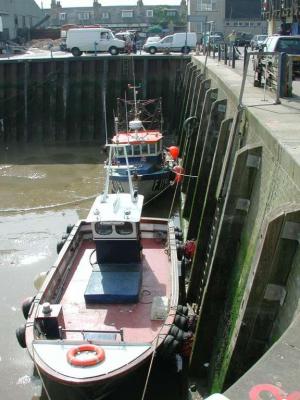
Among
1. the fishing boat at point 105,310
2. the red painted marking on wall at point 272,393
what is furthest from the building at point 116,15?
the red painted marking on wall at point 272,393

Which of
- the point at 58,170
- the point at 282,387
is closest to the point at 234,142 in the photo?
the point at 282,387

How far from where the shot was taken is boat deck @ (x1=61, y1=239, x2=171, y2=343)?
9406mm

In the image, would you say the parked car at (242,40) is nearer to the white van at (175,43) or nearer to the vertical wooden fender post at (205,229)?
the white van at (175,43)

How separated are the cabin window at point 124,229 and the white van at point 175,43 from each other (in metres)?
30.3

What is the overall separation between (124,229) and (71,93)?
73.9 ft

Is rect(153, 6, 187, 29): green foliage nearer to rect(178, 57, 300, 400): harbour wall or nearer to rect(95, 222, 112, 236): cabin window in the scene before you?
rect(178, 57, 300, 400): harbour wall

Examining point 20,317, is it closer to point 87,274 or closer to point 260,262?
point 87,274

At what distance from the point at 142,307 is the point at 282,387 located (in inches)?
264

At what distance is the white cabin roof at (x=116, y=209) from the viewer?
10.4m

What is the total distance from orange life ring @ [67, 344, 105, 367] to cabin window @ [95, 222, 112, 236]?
2.83 m

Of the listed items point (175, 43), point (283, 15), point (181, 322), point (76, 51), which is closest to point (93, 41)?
point (76, 51)

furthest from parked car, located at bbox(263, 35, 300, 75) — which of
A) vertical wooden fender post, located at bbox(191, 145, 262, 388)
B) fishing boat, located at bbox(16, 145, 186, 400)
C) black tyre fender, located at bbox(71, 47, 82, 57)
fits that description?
black tyre fender, located at bbox(71, 47, 82, 57)

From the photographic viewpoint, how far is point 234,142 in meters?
11.1

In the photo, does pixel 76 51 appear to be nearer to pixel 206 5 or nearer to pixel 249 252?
pixel 249 252
